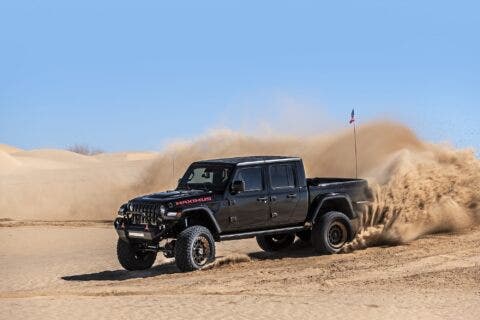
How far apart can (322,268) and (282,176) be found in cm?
213

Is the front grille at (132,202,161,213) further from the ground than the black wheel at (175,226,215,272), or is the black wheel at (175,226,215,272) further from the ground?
the front grille at (132,202,161,213)

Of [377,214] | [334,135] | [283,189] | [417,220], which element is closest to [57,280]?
[283,189]

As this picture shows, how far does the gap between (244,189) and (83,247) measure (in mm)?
6170

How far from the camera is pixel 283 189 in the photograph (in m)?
14.3

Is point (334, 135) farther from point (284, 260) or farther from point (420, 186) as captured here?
point (284, 260)

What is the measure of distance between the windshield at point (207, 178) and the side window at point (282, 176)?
953 millimetres

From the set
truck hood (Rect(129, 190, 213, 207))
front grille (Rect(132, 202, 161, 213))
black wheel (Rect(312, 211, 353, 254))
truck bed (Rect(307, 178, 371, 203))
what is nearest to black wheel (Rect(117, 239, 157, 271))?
front grille (Rect(132, 202, 161, 213))

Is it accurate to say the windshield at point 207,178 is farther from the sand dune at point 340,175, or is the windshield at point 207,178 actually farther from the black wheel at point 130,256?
the sand dune at point 340,175

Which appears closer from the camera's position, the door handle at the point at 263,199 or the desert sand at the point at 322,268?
the desert sand at the point at 322,268

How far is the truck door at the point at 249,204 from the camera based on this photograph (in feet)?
44.5

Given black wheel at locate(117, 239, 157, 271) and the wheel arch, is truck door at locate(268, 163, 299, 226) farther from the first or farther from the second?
black wheel at locate(117, 239, 157, 271)

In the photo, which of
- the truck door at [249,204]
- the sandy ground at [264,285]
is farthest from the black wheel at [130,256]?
the truck door at [249,204]

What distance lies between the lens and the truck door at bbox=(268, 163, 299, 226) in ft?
46.3

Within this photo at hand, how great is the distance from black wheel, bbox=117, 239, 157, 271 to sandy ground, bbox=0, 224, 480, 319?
0.31 m
